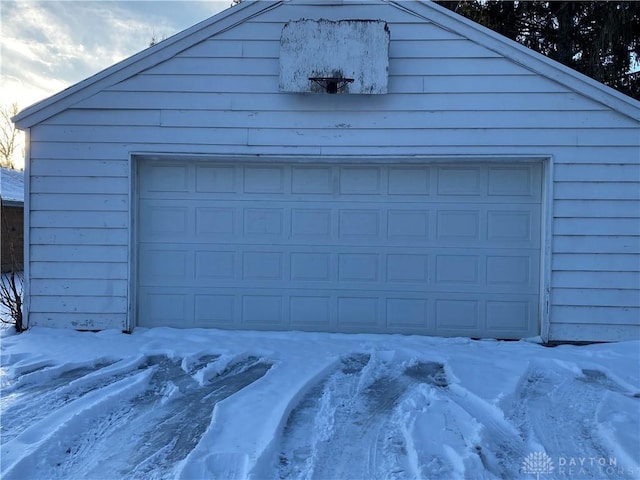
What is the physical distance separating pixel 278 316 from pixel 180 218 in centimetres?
172

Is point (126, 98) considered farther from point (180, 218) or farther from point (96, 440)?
point (96, 440)

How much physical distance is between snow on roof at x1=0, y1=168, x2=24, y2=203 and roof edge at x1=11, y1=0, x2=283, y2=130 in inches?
288

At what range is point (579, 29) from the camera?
8992mm

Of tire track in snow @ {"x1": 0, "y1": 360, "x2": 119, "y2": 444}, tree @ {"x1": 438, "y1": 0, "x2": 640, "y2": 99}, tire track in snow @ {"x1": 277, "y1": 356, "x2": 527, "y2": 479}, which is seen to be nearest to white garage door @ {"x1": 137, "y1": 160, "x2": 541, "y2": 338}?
tire track in snow @ {"x1": 0, "y1": 360, "x2": 119, "y2": 444}

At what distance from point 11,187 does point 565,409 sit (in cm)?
1518

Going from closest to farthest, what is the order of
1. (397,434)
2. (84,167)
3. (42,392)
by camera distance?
(397,434) < (42,392) < (84,167)

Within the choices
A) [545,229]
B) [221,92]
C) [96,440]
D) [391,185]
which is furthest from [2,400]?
[545,229]

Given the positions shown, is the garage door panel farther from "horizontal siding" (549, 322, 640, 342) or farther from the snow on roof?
the snow on roof

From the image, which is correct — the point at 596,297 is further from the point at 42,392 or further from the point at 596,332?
the point at 42,392

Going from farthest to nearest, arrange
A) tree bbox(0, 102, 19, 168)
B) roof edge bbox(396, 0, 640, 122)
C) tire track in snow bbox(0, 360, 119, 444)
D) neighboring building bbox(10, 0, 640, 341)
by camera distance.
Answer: tree bbox(0, 102, 19, 168) → neighboring building bbox(10, 0, 640, 341) → roof edge bbox(396, 0, 640, 122) → tire track in snow bbox(0, 360, 119, 444)

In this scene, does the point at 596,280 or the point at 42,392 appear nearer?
the point at 42,392

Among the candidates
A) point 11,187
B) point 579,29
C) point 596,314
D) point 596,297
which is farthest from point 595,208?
point 11,187

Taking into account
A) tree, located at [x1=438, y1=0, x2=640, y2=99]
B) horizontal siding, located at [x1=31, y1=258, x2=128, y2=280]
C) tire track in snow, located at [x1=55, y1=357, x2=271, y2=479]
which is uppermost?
tree, located at [x1=438, y1=0, x2=640, y2=99]

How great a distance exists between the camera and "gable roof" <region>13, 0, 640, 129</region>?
4797 millimetres
